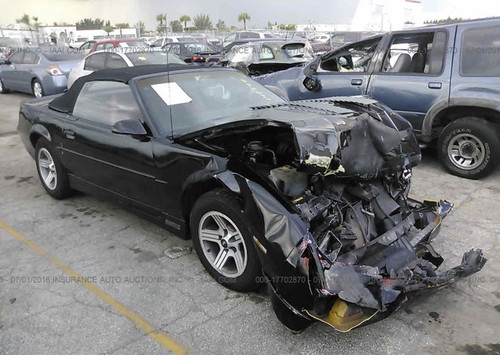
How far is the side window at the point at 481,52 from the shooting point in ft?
16.3

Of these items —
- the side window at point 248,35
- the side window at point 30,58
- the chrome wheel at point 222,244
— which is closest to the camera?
the chrome wheel at point 222,244

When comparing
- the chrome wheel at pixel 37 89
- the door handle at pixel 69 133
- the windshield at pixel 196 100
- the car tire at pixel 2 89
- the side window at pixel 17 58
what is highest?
the windshield at pixel 196 100

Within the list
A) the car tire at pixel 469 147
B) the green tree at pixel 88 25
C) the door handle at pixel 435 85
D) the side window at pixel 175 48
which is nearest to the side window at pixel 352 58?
the door handle at pixel 435 85

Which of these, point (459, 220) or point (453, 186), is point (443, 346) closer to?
point (459, 220)

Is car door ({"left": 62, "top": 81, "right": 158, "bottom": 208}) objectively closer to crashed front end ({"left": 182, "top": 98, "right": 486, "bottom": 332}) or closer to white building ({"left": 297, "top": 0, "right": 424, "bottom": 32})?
crashed front end ({"left": 182, "top": 98, "right": 486, "bottom": 332})

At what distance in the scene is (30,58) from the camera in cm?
1262

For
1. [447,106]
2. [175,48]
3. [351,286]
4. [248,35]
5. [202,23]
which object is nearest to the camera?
[351,286]

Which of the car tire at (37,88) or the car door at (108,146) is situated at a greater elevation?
the car door at (108,146)

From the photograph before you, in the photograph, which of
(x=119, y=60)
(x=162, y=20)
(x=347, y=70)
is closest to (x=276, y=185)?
(x=162, y=20)

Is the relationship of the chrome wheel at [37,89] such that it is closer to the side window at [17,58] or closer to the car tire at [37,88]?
the car tire at [37,88]

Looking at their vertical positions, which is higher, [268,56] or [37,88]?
[268,56]

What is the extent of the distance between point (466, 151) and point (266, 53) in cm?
717

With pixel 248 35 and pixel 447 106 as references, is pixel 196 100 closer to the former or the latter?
pixel 447 106

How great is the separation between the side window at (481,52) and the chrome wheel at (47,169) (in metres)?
4.97
